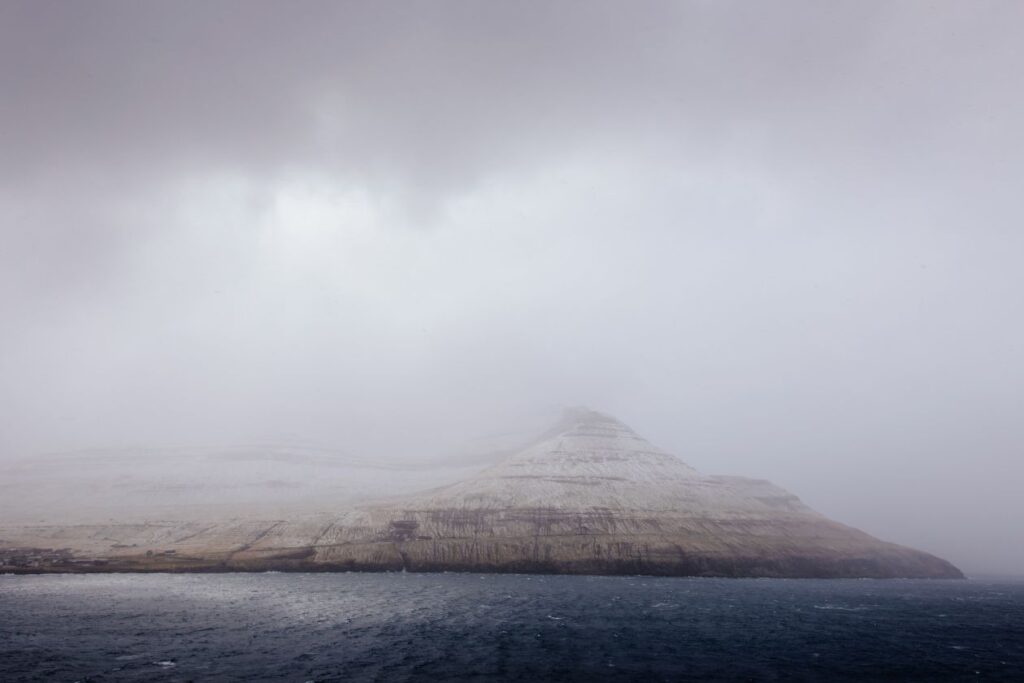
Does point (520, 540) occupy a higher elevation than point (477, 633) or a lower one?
higher

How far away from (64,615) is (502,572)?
89.3m

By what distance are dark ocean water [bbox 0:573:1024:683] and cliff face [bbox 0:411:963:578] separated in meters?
26.4

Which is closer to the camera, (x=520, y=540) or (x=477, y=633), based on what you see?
(x=477, y=633)

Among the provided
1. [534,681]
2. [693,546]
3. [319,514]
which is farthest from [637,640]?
[319,514]

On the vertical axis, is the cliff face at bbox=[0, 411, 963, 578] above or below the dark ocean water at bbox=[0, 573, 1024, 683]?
above

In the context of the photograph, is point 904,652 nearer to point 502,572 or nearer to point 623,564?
point 623,564

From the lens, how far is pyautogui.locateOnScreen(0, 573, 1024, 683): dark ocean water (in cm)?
5209

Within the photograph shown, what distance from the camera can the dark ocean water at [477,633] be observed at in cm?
5209

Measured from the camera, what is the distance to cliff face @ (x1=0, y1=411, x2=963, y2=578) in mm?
139375

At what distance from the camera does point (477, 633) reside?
222 ft

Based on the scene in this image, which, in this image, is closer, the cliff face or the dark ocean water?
the dark ocean water

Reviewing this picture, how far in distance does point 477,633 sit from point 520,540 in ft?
273

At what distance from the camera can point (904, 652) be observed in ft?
213

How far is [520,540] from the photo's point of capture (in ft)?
488
